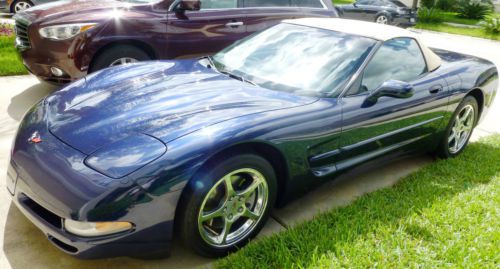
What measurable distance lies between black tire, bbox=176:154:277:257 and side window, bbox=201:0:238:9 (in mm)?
3505

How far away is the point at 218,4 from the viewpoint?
5727 mm

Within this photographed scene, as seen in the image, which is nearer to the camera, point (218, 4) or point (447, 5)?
point (218, 4)

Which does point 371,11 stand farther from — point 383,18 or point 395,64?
point 395,64

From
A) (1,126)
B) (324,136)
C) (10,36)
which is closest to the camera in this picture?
(324,136)

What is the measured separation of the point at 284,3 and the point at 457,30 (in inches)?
518

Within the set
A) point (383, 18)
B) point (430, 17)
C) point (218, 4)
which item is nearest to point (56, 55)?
point (218, 4)

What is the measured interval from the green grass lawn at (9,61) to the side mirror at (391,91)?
4459mm

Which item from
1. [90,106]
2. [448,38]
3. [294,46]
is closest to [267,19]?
[294,46]

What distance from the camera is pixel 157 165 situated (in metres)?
2.23

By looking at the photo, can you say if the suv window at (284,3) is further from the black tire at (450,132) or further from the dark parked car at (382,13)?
the dark parked car at (382,13)

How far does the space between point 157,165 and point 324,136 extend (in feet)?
3.98

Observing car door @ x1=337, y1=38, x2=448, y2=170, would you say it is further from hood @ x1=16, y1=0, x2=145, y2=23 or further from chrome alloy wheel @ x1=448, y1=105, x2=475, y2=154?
hood @ x1=16, y1=0, x2=145, y2=23

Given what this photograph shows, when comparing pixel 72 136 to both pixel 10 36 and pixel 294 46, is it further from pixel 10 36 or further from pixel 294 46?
pixel 10 36

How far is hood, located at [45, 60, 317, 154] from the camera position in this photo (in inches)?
97.2
